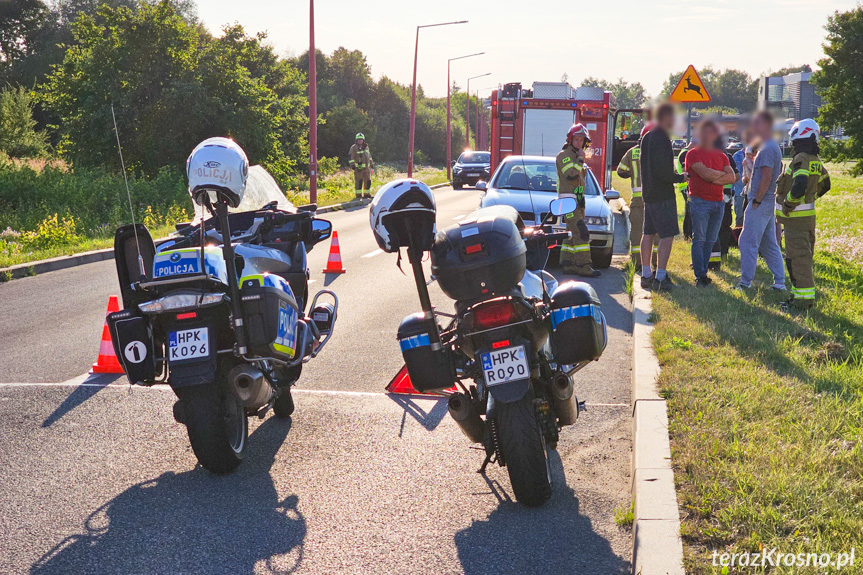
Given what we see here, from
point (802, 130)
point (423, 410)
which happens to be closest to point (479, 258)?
point (423, 410)

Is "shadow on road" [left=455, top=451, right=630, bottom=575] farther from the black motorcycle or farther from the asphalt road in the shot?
the black motorcycle

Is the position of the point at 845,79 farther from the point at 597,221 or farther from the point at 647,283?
the point at 647,283

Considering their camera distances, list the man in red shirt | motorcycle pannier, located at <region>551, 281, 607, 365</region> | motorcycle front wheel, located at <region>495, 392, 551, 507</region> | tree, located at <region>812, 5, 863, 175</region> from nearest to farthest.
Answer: motorcycle front wheel, located at <region>495, 392, 551, 507</region>, motorcycle pannier, located at <region>551, 281, 607, 365</region>, the man in red shirt, tree, located at <region>812, 5, 863, 175</region>

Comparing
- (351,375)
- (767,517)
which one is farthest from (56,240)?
(767,517)

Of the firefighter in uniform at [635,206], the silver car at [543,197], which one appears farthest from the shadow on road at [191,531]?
the firefighter in uniform at [635,206]

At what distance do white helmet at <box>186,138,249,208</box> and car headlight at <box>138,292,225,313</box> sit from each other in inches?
21.8

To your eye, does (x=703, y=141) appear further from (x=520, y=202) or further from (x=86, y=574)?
(x=86, y=574)

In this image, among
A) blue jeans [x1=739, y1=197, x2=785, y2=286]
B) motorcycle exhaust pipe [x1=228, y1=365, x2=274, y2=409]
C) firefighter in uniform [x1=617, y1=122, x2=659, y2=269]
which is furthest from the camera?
firefighter in uniform [x1=617, y1=122, x2=659, y2=269]

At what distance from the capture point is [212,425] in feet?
14.9

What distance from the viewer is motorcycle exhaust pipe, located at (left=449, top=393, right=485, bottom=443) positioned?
14.2 feet

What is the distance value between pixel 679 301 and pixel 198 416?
5722 mm

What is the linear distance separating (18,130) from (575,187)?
88.7 feet

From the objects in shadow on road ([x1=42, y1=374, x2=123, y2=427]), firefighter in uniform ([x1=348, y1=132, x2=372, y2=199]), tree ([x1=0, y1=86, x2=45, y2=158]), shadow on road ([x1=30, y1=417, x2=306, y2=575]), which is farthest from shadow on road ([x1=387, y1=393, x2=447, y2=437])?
tree ([x1=0, y1=86, x2=45, y2=158])

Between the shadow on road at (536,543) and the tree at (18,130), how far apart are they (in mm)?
29845
